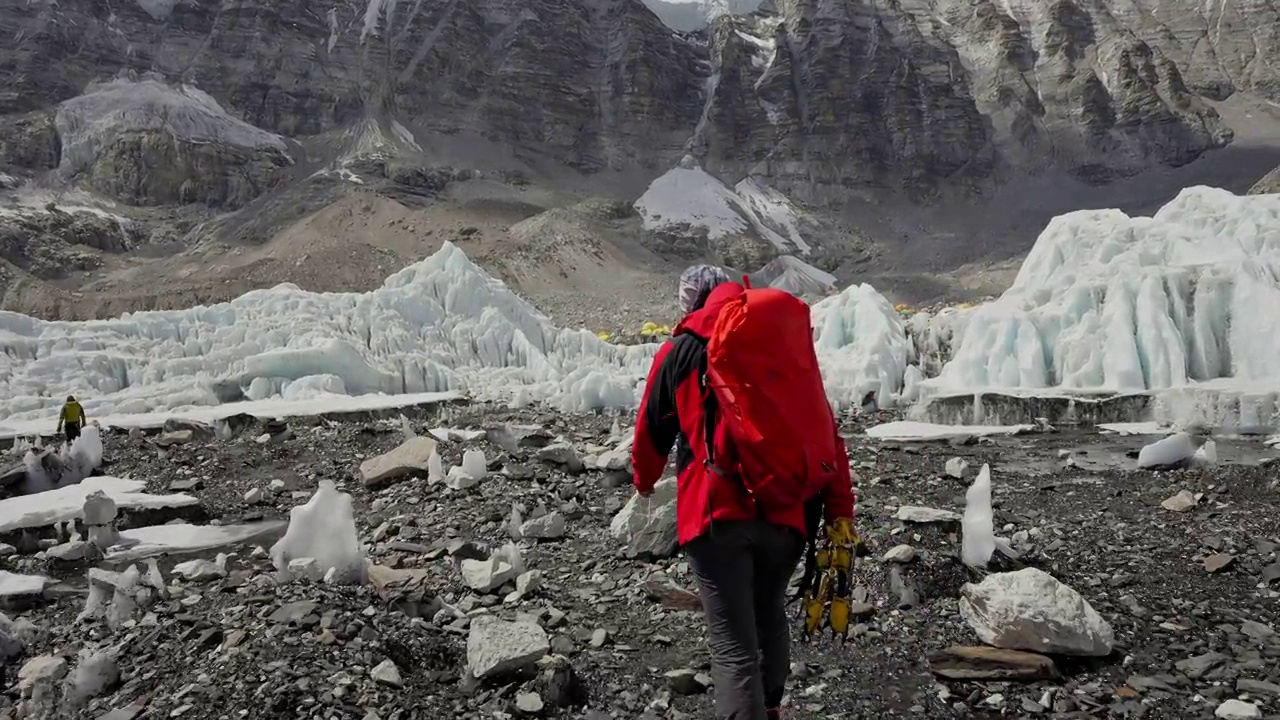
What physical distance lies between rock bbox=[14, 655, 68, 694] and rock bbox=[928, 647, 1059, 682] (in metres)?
4.76

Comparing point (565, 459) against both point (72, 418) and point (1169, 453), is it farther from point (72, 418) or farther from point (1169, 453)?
point (72, 418)

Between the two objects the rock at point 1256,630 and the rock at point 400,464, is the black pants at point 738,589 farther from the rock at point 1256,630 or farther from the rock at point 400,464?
the rock at point 400,464

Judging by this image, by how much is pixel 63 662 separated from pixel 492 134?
97.0 m

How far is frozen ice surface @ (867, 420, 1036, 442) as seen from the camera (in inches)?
574

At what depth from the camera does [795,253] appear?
276 ft

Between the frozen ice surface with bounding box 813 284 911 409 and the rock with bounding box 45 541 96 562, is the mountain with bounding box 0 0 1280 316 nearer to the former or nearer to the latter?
the frozen ice surface with bounding box 813 284 911 409

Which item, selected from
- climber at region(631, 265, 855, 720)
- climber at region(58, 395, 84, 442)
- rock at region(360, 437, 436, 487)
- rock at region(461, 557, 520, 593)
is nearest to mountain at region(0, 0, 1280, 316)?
climber at region(58, 395, 84, 442)

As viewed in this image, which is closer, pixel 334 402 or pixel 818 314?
pixel 334 402

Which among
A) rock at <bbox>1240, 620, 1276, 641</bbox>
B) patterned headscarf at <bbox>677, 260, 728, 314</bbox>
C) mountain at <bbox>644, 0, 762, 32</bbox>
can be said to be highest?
mountain at <bbox>644, 0, 762, 32</bbox>

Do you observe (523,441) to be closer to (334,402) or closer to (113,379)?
(334,402)

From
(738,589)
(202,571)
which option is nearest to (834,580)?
(738,589)

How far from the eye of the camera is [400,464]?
32.6 feet

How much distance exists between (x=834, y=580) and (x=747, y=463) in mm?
701

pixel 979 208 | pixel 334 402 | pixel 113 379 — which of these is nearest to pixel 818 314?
pixel 334 402
